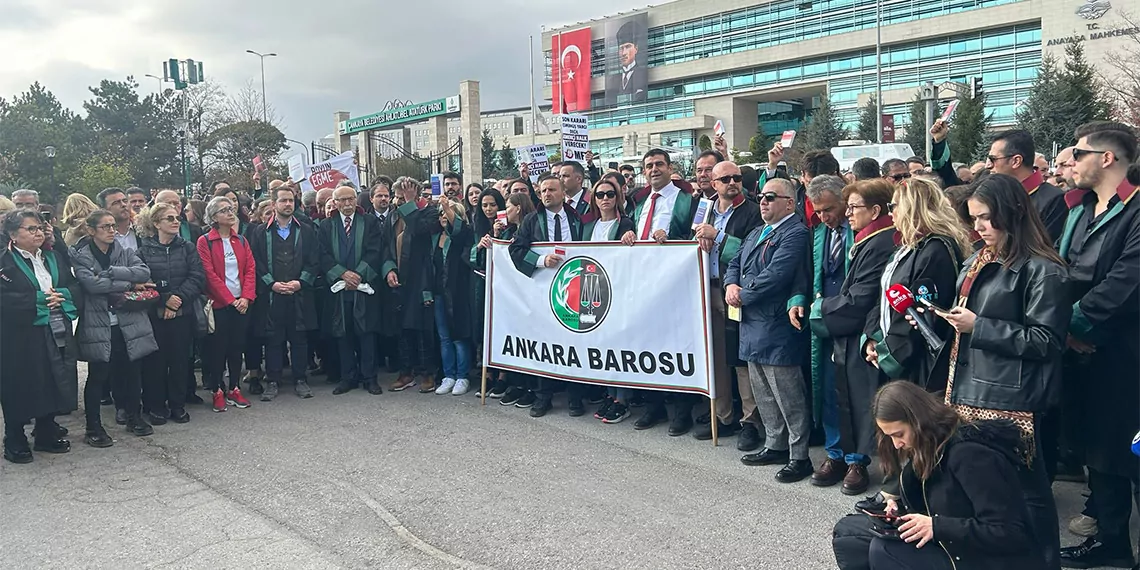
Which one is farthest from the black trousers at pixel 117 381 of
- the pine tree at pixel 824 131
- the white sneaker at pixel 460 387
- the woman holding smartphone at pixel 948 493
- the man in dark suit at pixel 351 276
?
the pine tree at pixel 824 131

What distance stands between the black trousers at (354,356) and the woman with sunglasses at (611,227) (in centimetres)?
262

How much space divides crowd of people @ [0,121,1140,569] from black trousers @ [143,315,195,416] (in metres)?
0.02

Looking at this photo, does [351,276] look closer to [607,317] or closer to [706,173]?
[607,317]

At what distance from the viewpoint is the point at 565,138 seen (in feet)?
36.1

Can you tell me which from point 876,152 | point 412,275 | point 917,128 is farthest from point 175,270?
point 917,128

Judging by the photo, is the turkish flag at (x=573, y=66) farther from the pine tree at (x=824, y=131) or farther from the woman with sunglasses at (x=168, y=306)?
the woman with sunglasses at (x=168, y=306)

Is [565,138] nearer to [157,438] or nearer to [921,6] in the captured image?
[157,438]

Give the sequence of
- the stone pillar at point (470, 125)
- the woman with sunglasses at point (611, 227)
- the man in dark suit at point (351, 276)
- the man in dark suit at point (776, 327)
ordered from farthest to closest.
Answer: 1. the stone pillar at point (470, 125)
2. the man in dark suit at point (351, 276)
3. the woman with sunglasses at point (611, 227)
4. the man in dark suit at point (776, 327)

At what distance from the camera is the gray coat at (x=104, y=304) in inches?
255

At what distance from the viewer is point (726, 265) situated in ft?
19.9

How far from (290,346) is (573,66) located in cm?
7713

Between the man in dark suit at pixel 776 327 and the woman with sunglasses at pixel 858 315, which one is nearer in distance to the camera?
the woman with sunglasses at pixel 858 315

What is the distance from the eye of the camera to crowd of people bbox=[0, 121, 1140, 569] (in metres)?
3.36

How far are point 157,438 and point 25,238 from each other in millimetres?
1906
